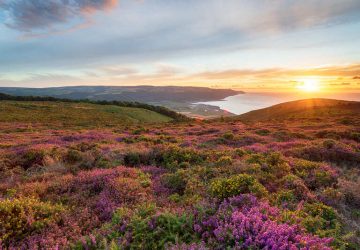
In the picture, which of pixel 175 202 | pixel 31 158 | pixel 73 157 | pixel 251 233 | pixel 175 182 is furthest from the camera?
pixel 73 157

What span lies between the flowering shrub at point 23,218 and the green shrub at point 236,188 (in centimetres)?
414

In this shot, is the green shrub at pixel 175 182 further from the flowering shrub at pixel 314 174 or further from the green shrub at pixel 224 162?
the flowering shrub at pixel 314 174

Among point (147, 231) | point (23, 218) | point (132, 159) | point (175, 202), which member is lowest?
point (132, 159)

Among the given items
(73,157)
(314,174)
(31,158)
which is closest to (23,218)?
(73,157)

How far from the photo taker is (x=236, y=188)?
712cm

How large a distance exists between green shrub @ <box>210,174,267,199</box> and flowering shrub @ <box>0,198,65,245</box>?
4.14 m

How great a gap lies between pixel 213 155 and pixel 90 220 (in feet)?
25.5

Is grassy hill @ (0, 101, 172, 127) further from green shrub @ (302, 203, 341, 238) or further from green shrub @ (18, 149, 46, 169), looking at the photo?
green shrub @ (302, 203, 341, 238)

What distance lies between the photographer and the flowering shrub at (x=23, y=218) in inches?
195

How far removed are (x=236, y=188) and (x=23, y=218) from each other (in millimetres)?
5418

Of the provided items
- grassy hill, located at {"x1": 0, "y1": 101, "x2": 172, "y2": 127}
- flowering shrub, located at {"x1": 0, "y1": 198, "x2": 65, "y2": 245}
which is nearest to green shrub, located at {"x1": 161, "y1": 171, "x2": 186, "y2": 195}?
flowering shrub, located at {"x1": 0, "y1": 198, "x2": 65, "y2": 245}

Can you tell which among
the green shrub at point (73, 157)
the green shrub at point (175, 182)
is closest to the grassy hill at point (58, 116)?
the green shrub at point (73, 157)

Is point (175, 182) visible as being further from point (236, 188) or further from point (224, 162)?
point (224, 162)

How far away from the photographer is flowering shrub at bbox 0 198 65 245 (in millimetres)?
4957
